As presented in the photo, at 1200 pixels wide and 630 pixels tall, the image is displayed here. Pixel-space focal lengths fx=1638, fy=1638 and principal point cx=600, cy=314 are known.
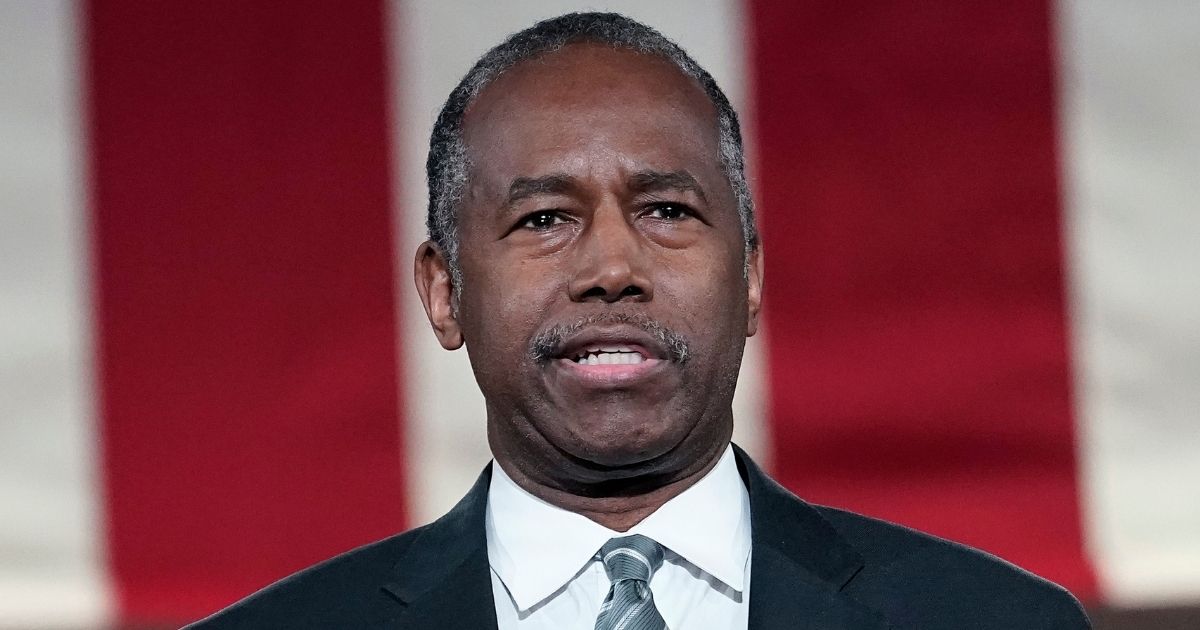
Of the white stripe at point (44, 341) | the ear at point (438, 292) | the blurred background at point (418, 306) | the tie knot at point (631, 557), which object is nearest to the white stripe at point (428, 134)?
the blurred background at point (418, 306)

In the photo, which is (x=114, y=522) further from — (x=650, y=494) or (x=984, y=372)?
(x=984, y=372)

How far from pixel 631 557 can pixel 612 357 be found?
0.17 metres

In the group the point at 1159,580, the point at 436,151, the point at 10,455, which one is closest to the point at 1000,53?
the point at 1159,580

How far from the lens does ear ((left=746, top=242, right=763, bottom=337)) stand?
140 centimetres

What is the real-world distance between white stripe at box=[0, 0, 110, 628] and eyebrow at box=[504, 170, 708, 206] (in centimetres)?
96

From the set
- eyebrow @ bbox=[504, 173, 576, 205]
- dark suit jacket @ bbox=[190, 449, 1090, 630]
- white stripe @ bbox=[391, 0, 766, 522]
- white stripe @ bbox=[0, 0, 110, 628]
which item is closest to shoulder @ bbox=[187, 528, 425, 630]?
dark suit jacket @ bbox=[190, 449, 1090, 630]

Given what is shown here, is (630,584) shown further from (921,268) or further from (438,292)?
(921,268)

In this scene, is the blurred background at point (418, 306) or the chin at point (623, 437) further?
the blurred background at point (418, 306)

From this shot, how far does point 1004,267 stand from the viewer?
206 cm

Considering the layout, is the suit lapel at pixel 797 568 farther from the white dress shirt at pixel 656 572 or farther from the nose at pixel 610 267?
the nose at pixel 610 267

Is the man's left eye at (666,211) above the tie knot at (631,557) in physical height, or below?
above

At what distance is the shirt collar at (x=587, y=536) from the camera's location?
4.34ft

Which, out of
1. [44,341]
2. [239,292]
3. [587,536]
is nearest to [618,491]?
[587,536]

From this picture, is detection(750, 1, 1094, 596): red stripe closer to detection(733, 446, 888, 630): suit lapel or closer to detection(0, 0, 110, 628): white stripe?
detection(733, 446, 888, 630): suit lapel
